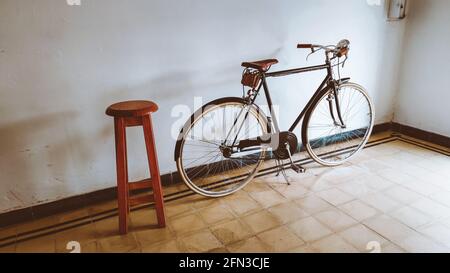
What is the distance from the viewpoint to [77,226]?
2.10m

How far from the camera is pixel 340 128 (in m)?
2.99

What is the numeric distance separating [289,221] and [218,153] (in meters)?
0.85

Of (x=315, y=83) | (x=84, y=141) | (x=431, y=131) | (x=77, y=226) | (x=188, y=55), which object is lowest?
(x=77, y=226)

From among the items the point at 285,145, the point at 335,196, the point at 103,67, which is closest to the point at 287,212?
the point at 335,196

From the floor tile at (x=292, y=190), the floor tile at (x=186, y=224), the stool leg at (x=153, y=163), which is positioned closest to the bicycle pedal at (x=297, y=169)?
the floor tile at (x=292, y=190)

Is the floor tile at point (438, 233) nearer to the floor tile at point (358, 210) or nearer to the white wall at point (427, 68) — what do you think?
the floor tile at point (358, 210)

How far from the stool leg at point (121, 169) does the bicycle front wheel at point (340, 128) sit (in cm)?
167

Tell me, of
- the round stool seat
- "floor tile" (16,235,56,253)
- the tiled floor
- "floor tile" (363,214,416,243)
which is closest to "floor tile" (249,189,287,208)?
the tiled floor

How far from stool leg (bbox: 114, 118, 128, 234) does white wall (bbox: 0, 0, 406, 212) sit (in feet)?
1.39

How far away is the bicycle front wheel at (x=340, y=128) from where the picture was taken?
116 inches

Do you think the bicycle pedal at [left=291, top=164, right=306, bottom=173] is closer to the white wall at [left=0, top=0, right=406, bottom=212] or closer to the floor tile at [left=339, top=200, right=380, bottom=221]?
the floor tile at [left=339, top=200, right=380, bottom=221]
